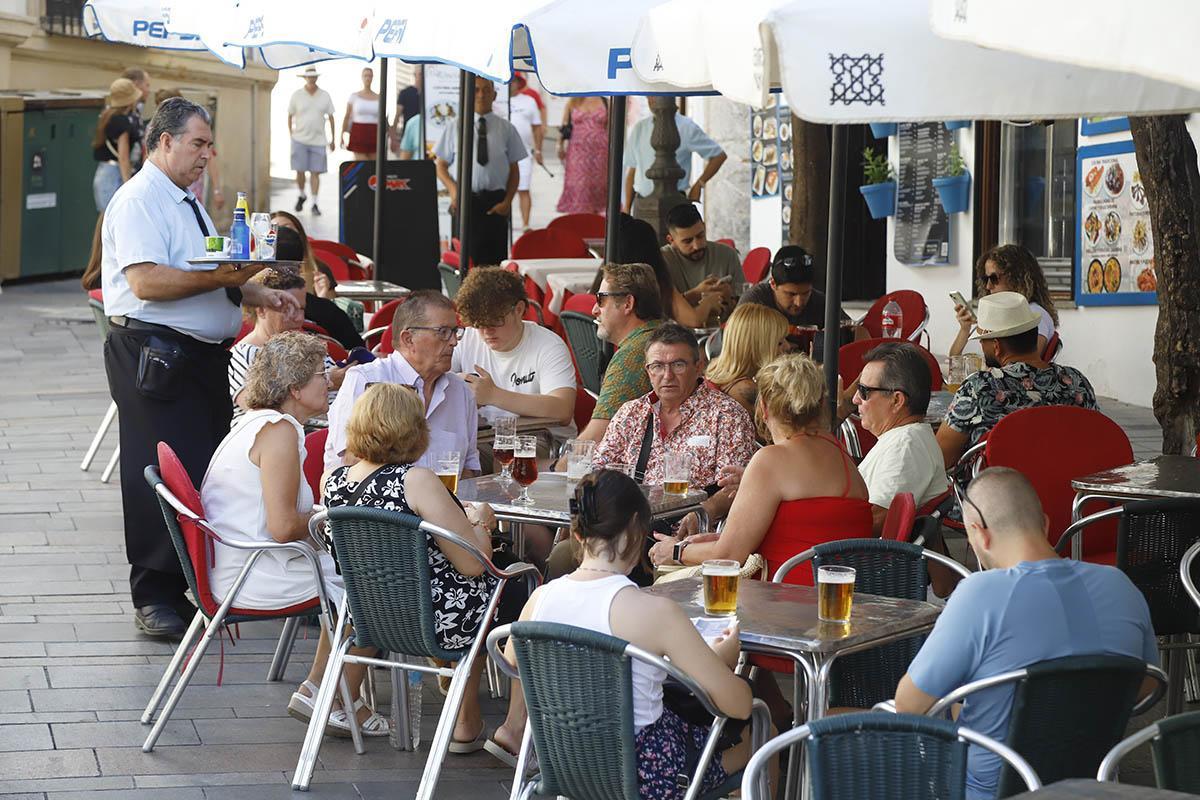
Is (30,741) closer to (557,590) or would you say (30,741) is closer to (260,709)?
(260,709)

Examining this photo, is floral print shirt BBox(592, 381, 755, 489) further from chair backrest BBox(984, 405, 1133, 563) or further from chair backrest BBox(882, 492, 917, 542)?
chair backrest BBox(882, 492, 917, 542)

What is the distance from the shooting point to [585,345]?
963cm

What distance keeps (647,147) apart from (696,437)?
9599mm

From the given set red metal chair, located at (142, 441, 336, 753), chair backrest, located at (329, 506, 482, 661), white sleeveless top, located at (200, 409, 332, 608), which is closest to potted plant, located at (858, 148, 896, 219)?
white sleeveless top, located at (200, 409, 332, 608)

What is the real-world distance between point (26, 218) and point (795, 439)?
17.8m

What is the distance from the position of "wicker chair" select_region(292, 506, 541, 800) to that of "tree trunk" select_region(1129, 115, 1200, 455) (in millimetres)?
3336

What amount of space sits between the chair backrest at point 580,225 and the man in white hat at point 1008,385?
7256 mm

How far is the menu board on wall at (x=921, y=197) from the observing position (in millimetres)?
15281

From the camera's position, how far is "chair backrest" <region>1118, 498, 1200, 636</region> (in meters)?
5.42

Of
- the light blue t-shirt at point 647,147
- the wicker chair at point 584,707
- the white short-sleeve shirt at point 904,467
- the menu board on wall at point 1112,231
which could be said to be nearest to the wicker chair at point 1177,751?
the wicker chair at point 584,707

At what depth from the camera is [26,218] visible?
21.3 m

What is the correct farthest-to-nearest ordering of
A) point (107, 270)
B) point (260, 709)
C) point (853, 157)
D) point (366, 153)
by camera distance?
point (366, 153), point (853, 157), point (107, 270), point (260, 709)

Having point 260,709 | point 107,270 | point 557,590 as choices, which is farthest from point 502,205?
point 557,590

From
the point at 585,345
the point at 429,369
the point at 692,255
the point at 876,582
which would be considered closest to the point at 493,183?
the point at 692,255
